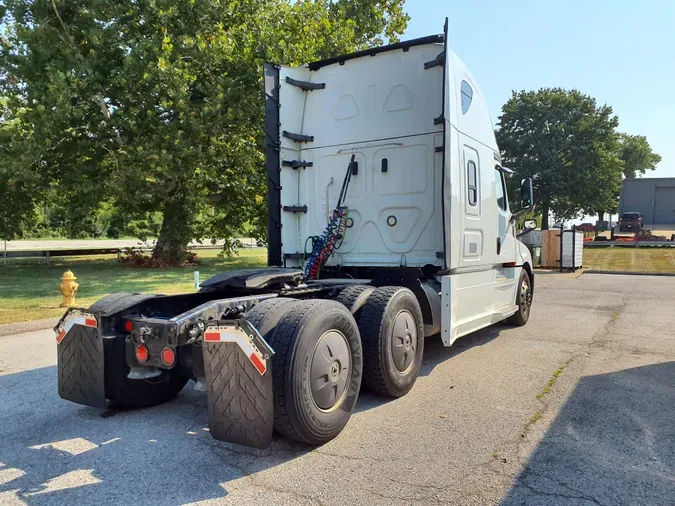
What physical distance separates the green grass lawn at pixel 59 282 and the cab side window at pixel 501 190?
26.3 feet

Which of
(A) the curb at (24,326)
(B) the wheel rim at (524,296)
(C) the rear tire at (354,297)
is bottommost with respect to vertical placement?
(A) the curb at (24,326)

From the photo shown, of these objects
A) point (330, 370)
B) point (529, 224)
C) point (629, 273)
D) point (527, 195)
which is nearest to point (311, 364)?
point (330, 370)

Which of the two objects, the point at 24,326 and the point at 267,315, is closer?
the point at 267,315

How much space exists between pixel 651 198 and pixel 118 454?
5715 centimetres

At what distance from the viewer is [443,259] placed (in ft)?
A: 18.3

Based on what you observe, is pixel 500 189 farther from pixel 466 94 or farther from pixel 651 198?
pixel 651 198

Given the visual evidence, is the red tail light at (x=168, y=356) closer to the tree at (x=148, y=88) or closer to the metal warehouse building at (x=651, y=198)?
the tree at (x=148, y=88)

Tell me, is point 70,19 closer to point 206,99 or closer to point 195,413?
point 206,99

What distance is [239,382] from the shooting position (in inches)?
129

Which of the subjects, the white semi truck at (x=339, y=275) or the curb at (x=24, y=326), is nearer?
the white semi truck at (x=339, y=275)

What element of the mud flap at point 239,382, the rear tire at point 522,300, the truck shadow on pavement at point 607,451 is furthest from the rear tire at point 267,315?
the rear tire at point 522,300

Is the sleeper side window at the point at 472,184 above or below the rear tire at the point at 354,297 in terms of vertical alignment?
above

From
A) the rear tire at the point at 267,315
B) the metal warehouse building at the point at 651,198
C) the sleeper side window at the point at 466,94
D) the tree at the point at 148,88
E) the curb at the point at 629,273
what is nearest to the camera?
the rear tire at the point at 267,315

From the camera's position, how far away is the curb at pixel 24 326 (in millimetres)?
8009
